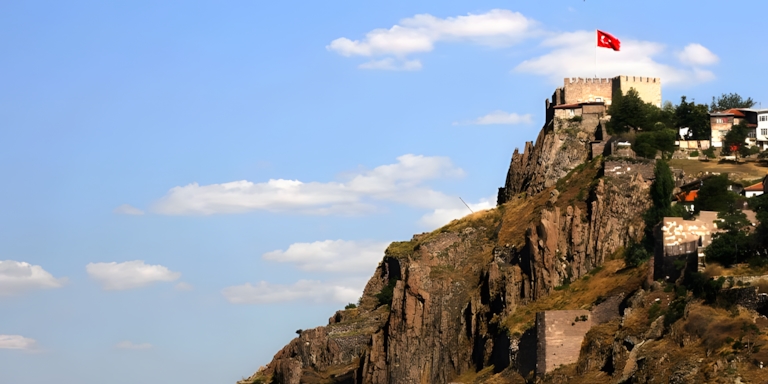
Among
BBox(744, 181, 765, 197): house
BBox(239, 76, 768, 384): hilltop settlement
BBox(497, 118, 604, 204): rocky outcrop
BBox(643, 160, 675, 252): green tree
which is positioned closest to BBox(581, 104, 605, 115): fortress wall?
BBox(239, 76, 768, 384): hilltop settlement

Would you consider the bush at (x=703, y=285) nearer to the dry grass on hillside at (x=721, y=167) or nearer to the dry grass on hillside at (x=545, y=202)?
the dry grass on hillside at (x=545, y=202)

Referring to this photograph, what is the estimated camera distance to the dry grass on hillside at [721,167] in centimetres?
14312

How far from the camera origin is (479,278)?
140500mm

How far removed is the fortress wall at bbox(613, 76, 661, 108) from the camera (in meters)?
160

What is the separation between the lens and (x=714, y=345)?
344 ft

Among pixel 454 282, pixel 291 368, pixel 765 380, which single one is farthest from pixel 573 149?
pixel 765 380

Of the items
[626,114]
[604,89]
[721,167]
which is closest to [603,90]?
[604,89]

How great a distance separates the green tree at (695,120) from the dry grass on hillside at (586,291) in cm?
3077

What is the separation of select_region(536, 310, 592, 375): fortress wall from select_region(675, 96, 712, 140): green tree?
43.9 m

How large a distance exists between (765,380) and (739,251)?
16.6 meters

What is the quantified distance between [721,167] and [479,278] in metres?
21.4

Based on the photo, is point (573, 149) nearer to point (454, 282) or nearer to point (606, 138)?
point (606, 138)

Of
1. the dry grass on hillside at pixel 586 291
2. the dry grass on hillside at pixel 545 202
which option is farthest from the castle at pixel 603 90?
the dry grass on hillside at pixel 586 291

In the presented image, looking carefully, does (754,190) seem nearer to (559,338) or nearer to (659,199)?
(659,199)
